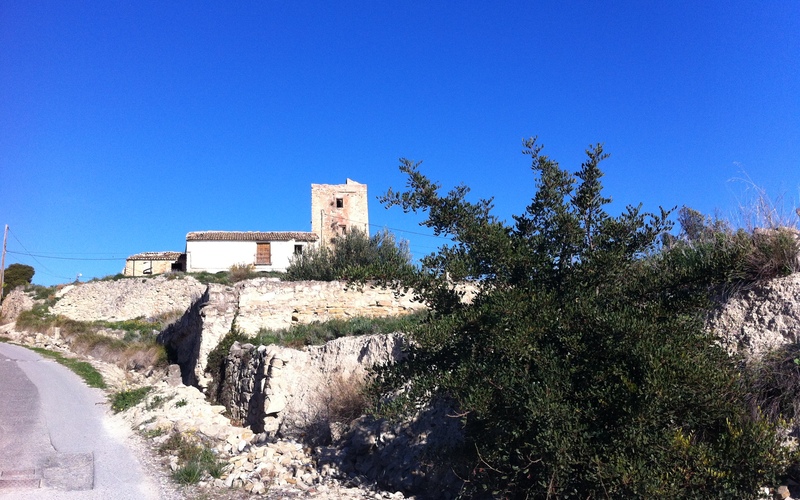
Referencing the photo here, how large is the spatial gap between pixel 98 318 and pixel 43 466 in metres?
29.2

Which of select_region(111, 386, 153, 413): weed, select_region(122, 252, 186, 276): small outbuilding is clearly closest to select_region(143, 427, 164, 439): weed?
select_region(111, 386, 153, 413): weed

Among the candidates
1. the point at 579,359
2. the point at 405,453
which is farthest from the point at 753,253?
the point at 405,453

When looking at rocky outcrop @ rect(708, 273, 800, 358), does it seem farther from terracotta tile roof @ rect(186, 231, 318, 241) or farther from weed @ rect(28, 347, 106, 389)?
terracotta tile roof @ rect(186, 231, 318, 241)

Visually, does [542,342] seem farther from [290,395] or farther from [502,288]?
[290,395]

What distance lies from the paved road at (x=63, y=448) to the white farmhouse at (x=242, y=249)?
1006 inches

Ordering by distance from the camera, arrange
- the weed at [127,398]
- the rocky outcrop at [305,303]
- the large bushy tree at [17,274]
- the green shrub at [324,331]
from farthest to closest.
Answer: the large bushy tree at [17,274], the rocky outcrop at [305,303], the weed at [127,398], the green shrub at [324,331]

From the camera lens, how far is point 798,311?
6.07m

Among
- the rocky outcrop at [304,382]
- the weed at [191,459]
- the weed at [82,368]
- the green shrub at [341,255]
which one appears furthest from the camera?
the green shrub at [341,255]

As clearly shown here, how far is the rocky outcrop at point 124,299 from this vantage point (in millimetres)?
35281

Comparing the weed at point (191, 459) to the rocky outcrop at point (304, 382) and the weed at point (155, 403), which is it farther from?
the weed at point (155, 403)

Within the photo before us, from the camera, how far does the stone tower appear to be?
152 ft

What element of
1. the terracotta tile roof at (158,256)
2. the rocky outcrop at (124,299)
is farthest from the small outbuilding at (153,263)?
the rocky outcrop at (124,299)

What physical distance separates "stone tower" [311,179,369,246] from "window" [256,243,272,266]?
166 inches

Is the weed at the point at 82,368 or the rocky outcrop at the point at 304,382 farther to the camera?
the weed at the point at 82,368
